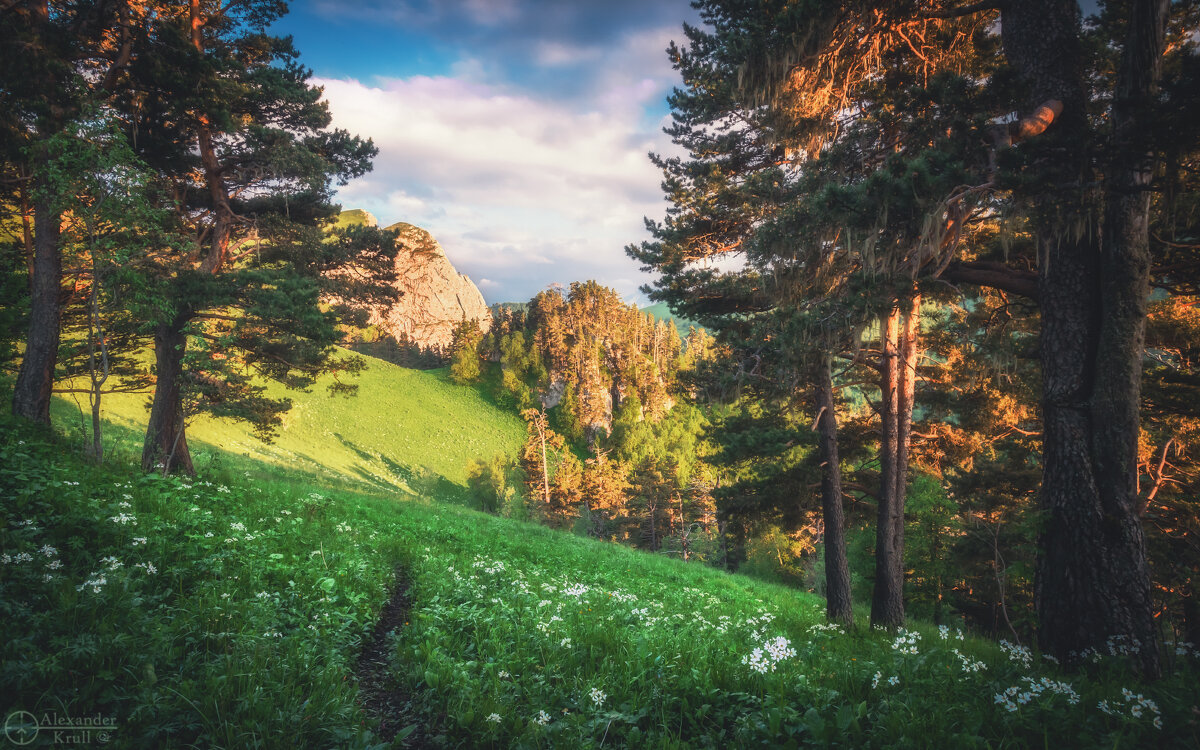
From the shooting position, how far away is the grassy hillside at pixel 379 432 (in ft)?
101

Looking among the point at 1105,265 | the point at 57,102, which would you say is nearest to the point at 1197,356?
the point at 1105,265

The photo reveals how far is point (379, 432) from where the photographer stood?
5169 centimetres

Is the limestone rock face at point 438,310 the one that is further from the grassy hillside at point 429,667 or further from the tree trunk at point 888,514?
the grassy hillside at point 429,667

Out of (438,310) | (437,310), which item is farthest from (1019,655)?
(438,310)

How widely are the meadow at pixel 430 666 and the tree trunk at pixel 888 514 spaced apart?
448 centimetres

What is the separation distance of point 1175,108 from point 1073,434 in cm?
304

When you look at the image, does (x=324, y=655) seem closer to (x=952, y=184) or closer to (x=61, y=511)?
(x=61, y=511)

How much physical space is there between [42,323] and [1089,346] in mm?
16087

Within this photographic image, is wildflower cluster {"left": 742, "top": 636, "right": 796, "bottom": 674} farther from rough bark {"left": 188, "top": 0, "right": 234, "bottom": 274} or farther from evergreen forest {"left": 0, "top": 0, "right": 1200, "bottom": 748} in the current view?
rough bark {"left": 188, "top": 0, "right": 234, "bottom": 274}

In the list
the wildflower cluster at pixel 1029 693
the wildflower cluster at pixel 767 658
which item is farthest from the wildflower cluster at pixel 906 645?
the wildflower cluster at pixel 767 658

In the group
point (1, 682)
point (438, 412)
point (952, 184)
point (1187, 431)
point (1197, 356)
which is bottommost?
point (438, 412)

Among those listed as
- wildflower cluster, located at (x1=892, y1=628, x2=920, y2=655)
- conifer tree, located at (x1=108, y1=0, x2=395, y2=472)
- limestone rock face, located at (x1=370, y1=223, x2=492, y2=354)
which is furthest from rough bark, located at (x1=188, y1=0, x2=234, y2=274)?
limestone rock face, located at (x1=370, y1=223, x2=492, y2=354)

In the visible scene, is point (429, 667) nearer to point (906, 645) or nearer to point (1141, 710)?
point (906, 645)

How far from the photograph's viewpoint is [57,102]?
8336mm
